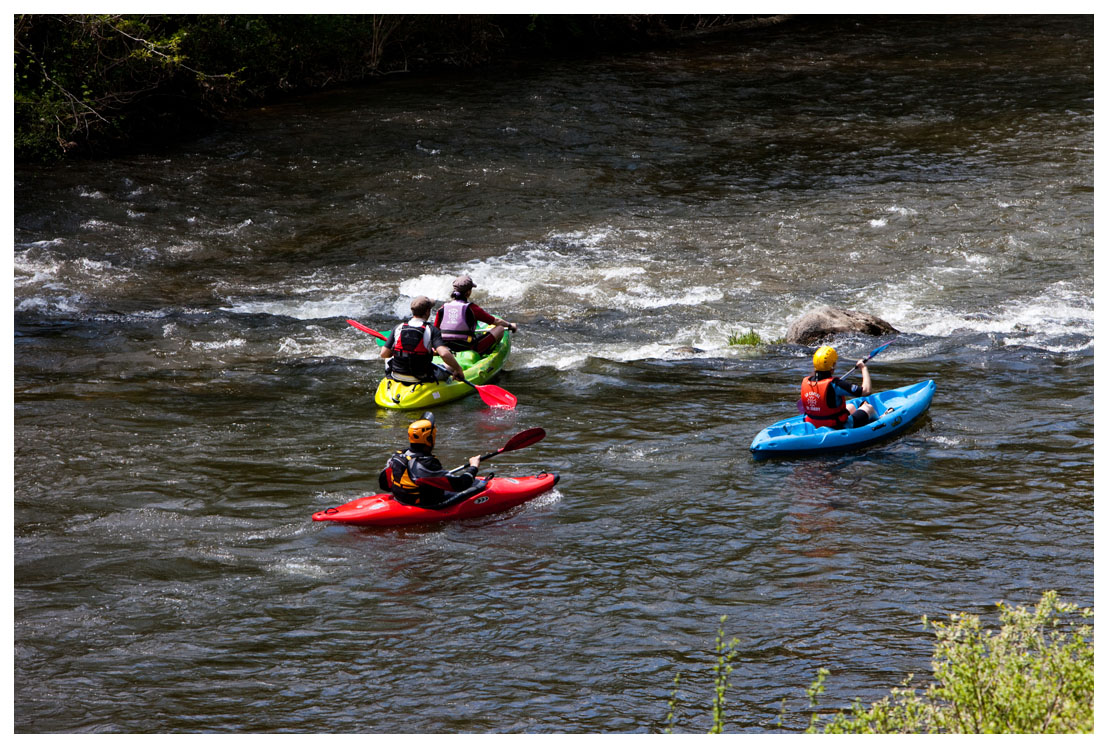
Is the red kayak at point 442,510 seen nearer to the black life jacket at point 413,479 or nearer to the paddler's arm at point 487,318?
the black life jacket at point 413,479

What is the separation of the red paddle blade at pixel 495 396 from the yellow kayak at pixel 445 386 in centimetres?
36

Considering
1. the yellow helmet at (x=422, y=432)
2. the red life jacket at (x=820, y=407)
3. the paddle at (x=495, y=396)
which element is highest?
the yellow helmet at (x=422, y=432)

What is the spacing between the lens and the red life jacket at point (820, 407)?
29.6 feet

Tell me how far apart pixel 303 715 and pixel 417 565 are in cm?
173

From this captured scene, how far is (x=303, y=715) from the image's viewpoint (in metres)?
5.79

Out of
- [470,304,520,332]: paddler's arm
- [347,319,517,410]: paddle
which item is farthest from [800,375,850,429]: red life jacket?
[470,304,520,332]: paddler's arm

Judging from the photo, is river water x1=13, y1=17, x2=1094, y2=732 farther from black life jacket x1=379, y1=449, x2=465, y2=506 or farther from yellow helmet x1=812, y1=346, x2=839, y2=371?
yellow helmet x1=812, y1=346, x2=839, y2=371

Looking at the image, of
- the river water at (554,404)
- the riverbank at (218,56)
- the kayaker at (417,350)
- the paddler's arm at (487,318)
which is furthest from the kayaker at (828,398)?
the riverbank at (218,56)

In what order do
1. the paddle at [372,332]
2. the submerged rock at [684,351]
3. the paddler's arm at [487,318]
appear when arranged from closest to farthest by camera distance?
1. the paddle at [372,332]
2. the paddler's arm at [487,318]
3. the submerged rock at [684,351]

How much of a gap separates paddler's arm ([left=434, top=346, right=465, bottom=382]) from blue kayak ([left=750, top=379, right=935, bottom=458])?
2845 millimetres

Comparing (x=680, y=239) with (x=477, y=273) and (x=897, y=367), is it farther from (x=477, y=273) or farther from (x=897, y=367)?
(x=897, y=367)

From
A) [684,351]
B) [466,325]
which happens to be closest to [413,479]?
[466,325]

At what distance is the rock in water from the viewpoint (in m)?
11.6

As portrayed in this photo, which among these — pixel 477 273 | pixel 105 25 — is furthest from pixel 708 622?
pixel 105 25
